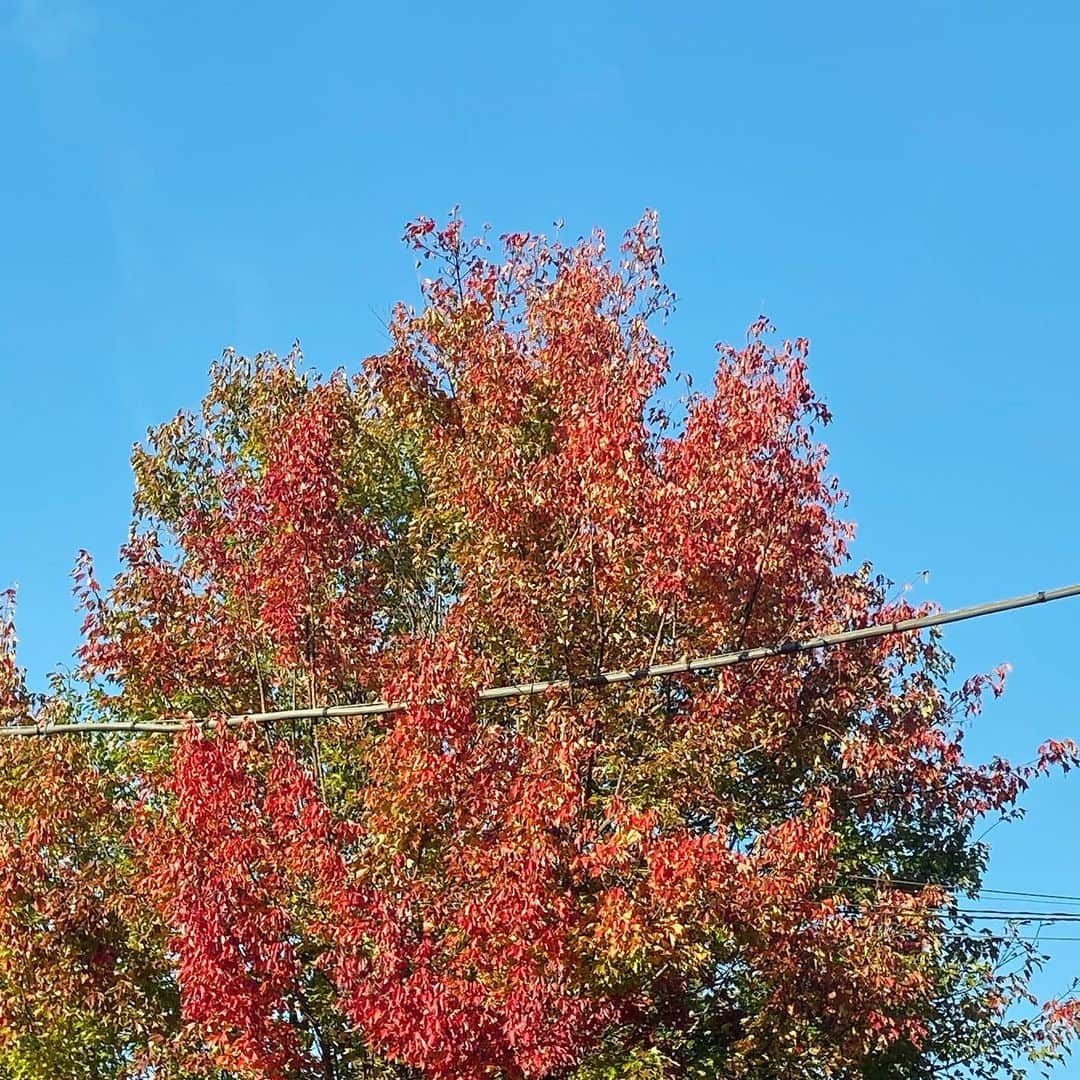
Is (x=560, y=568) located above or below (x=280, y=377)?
below

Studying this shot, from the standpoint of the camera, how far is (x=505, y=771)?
15328 millimetres

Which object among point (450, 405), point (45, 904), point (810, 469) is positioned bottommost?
point (45, 904)

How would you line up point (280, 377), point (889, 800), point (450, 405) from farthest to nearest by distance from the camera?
point (280, 377) < point (450, 405) < point (889, 800)

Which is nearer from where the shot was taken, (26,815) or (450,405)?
(26,815)

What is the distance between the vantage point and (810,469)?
17156 millimetres

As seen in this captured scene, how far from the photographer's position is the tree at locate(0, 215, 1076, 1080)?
14.6m

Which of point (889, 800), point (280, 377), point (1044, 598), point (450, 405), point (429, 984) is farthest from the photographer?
point (280, 377)

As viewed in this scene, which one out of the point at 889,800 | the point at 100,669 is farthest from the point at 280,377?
the point at 889,800

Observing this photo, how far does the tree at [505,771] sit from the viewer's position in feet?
48.0

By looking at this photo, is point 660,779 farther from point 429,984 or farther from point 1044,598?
point 1044,598

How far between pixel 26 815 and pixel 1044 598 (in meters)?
12.3

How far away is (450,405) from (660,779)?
660 centimetres

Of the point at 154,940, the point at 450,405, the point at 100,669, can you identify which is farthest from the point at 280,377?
the point at 154,940

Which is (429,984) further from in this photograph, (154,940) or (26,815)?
(26,815)
